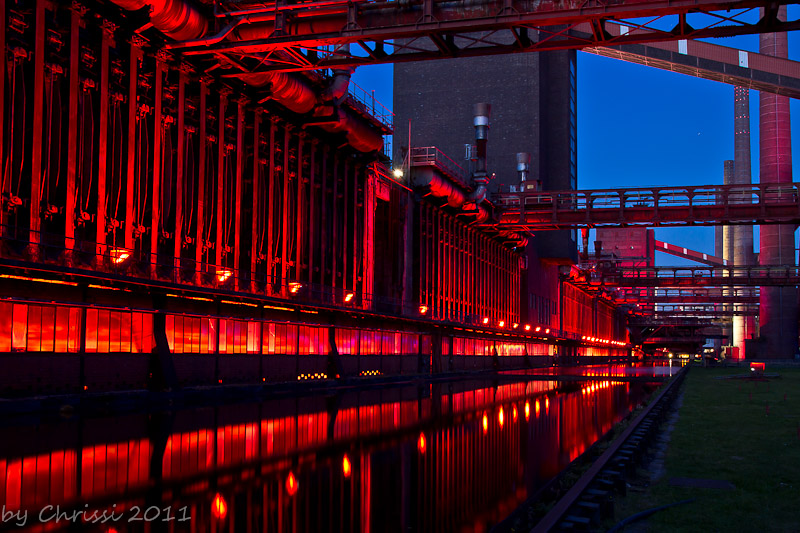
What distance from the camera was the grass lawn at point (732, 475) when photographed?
27.0 ft

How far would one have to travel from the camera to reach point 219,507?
8688 millimetres

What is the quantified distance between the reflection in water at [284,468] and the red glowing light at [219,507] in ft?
0.04

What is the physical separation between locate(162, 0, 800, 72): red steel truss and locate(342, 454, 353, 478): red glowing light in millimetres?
14772

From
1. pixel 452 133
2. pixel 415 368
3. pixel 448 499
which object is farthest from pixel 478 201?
pixel 448 499

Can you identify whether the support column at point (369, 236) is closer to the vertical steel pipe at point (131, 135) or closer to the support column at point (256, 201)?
the support column at point (256, 201)

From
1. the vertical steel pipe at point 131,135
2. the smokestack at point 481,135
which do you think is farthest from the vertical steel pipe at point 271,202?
the smokestack at point 481,135

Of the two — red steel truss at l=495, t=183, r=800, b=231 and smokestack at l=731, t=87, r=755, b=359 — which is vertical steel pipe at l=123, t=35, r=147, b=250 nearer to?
red steel truss at l=495, t=183, r=800, b=231

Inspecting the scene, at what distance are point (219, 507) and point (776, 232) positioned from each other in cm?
9292

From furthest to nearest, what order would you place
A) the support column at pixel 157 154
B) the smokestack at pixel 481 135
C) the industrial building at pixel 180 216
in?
the smokestack at pixel 481 135, the support column at pixel 157 154, the industrial building at pixel 180 216

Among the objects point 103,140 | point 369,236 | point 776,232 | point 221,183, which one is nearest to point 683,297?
point 776,232

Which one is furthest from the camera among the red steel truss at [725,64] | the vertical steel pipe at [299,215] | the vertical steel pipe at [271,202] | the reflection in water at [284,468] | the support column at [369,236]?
the red steel truss at [725,64]

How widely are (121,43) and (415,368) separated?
31492 mm

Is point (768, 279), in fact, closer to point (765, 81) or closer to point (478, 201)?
point (765, 81)

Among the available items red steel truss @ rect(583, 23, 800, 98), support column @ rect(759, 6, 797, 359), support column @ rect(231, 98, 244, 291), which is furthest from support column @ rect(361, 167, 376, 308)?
support column @ rect(759, 6, 797, 359)
